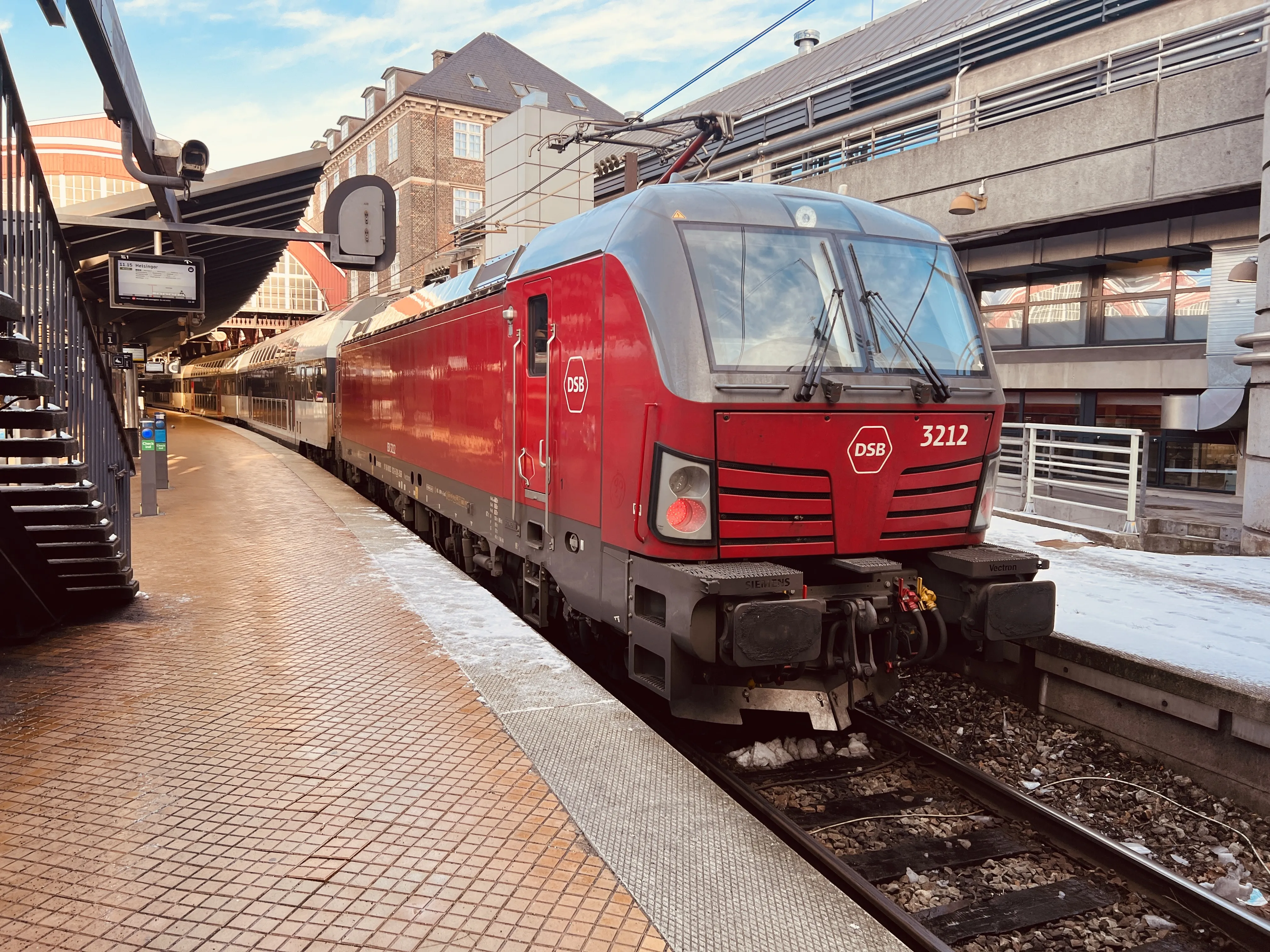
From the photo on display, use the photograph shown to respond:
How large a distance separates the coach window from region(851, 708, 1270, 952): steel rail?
10.5ft

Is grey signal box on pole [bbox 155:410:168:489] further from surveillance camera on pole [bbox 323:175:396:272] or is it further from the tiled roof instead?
the tiled roof

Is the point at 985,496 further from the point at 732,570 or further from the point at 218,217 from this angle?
the point at 218,217

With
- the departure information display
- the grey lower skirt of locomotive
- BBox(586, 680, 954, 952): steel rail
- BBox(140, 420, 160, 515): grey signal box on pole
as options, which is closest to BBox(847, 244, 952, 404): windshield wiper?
the grey lower skirt of locomotive

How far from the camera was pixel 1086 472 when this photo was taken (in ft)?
41.4

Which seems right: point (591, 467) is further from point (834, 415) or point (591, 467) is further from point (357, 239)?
point (357, 239)

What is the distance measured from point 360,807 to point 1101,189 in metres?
15.4

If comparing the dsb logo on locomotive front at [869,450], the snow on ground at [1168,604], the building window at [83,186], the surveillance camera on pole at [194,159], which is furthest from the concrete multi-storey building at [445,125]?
the dsb logo on locomotive front at [869,450]

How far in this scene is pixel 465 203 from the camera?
50.8 m

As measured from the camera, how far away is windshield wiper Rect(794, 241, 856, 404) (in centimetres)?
518

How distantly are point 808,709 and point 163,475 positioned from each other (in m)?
12.8

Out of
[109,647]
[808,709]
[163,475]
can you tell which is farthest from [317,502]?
[808,709]

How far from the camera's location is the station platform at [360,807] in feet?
10.2

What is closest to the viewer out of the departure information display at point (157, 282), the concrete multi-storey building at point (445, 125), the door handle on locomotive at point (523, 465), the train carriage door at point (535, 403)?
the train carriage door at point (535, 403)

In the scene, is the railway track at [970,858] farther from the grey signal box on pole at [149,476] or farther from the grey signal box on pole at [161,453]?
the grey signal box on pole at [161,453]
